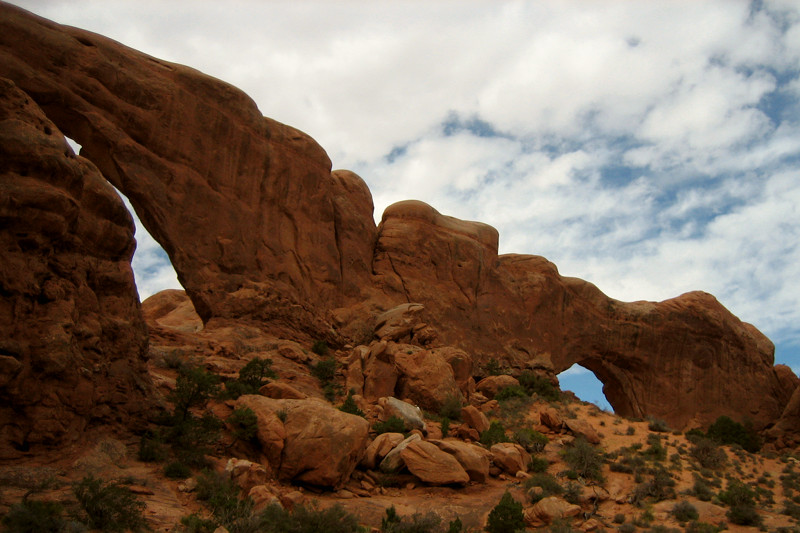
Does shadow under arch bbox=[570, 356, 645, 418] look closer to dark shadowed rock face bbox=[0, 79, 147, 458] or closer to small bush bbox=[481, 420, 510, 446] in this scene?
small bush bbox=[481, 420, 510, 446]

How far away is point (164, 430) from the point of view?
1316cm

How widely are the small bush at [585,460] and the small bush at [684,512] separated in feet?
7.86

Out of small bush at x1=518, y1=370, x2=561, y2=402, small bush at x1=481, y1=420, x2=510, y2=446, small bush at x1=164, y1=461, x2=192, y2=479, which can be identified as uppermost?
small bush at x1=518, y1=370, x2=561, y2=402

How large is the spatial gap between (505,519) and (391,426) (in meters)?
4.62

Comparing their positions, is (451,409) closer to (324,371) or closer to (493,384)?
(324,371)

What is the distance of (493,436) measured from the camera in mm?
18500

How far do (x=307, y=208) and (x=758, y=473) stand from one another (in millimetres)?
19423

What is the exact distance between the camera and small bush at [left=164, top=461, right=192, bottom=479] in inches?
464

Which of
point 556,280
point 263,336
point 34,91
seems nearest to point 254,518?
point 263,336

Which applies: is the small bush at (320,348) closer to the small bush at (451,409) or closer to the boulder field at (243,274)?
the boulder field at (243,274)

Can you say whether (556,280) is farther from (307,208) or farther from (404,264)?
(307,208)

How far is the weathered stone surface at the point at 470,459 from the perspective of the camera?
15609mm

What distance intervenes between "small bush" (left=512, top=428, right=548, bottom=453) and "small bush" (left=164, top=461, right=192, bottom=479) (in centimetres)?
1086

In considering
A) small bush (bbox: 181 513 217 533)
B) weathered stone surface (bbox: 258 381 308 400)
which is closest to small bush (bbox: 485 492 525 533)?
weathered stone surface (bbox: 258 381 308 400)
